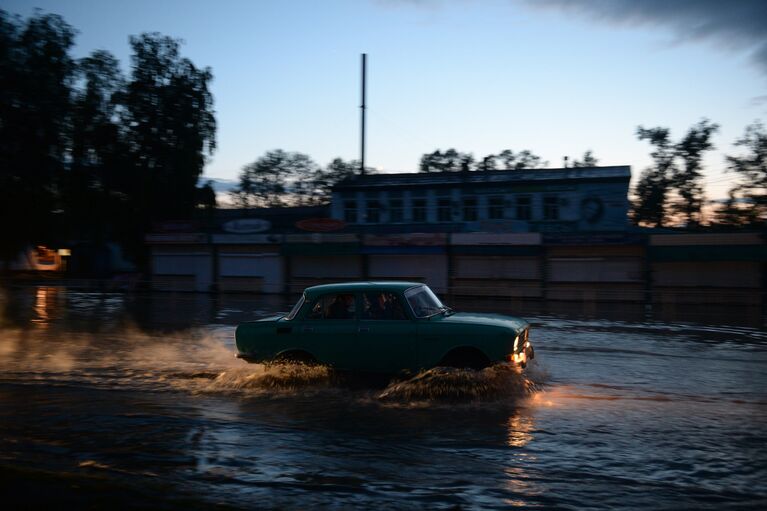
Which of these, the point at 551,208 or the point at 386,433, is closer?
the point at 386,433

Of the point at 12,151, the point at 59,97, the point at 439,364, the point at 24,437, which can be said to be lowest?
the point at 24,437

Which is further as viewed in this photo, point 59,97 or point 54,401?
point 59,97

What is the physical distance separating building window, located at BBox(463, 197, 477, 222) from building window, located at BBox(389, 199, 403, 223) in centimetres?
429

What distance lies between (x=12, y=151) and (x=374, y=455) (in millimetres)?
46247

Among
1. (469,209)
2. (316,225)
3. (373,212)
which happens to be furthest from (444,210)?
(316,225)

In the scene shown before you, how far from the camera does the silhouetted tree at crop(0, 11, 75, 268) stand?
43250 millimetres

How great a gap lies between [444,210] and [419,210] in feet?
5.54

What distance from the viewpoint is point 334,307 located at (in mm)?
9430

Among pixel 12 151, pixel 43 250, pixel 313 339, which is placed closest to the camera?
pixel 313 339

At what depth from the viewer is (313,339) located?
30.6ft

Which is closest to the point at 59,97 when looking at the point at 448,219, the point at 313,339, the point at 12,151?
the point at 12,151

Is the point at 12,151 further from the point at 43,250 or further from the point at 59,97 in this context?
the point at 43,250

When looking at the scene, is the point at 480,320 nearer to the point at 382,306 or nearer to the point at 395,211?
the point at 382,306

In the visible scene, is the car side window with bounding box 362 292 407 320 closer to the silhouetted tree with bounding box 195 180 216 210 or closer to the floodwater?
the floodwater
